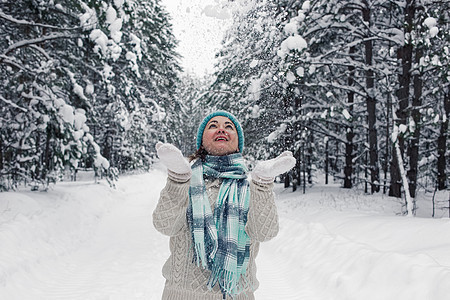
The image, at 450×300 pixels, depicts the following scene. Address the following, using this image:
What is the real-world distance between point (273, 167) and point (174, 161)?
0.57 meters

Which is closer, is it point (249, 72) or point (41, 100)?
point (41, 100)

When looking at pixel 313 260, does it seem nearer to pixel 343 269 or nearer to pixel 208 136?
pixel 343 269

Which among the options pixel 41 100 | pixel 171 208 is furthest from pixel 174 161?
pixel 41 100

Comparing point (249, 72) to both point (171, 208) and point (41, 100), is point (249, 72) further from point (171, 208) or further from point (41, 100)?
point (171, 208)

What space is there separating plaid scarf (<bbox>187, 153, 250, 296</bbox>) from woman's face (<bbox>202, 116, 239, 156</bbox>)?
0.20 meters

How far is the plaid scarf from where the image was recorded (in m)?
1.98

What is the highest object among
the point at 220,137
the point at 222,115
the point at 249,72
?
the point at 249,72

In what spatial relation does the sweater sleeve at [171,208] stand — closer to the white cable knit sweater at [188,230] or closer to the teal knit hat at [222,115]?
the white cable knit sweater at [188,230]

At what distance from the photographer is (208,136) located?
2.32 meters

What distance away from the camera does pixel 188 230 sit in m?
2.14

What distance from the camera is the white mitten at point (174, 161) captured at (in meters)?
1.83

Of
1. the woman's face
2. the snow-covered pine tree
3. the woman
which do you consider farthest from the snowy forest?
the woman

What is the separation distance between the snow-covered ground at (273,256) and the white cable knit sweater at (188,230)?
2.23 meters

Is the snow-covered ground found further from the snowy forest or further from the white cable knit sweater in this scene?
the white cable knit sweater
